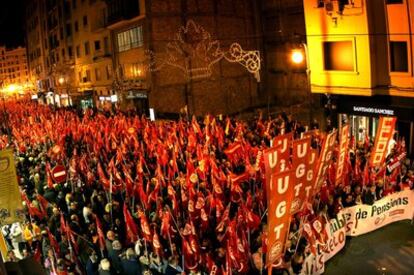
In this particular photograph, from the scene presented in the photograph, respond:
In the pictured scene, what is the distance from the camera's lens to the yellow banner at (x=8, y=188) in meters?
10.8

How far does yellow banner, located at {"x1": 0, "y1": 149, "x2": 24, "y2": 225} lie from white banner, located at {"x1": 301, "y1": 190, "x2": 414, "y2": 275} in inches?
269

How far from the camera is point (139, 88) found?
33062mm

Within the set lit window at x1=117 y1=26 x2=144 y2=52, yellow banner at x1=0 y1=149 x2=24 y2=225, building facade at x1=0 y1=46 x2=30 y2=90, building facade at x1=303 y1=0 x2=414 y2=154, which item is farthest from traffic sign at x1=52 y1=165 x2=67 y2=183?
building facade at x1=0 y1=46 x2=30 y2=90

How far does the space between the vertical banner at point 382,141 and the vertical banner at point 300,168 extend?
4141 mm

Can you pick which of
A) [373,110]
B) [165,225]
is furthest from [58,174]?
[373,110]

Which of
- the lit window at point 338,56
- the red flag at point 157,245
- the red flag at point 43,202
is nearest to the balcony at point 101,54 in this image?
the lit window at point 338,56

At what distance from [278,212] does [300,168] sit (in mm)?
1284

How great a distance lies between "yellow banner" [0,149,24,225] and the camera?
35.4ft

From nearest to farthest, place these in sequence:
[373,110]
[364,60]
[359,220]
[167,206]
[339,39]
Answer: [167,206], [359,220], [364,60], [373,110], [339,39]

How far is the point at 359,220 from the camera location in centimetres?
1180

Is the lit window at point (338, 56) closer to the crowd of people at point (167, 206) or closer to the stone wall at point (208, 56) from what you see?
the crowd of people at point (167, 206)

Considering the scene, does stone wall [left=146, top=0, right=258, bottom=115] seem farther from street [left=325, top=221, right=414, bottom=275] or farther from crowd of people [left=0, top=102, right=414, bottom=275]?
street [left=325, top=221, right=414, bottom=275]

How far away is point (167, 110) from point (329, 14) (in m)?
15.6

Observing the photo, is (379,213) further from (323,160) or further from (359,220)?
(323,160)
